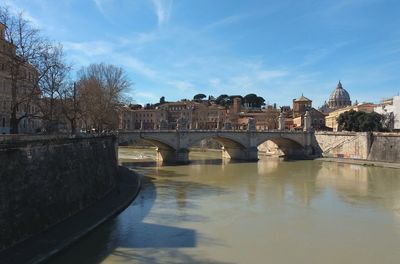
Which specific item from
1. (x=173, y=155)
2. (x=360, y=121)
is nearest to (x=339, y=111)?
(x=360, y=121)

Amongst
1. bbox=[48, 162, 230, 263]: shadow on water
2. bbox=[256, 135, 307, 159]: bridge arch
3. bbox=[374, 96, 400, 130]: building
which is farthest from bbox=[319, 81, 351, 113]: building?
bbox=[48, 162, 230, 263]: shadow on water

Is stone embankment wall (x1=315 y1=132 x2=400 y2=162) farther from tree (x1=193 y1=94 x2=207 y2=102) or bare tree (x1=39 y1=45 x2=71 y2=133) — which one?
tree (x1=193 y1=94 x2=207 y2=102)

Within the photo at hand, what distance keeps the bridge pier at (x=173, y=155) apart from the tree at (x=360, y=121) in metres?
21.2

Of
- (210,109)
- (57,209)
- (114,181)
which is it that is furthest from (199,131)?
(210,109)

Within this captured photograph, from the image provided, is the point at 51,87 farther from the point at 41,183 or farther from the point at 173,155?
the point at 173,155

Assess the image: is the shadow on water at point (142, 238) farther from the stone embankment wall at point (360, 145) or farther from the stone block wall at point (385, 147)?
the stone embankment wall at point (360, 145)

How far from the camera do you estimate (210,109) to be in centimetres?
9031

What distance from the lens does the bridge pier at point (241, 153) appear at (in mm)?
46250

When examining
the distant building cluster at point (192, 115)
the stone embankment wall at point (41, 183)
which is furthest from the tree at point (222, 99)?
the stone embankment wall at point (41, 183)

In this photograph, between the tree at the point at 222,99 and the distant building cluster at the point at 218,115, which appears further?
the tree at the point at 222,99

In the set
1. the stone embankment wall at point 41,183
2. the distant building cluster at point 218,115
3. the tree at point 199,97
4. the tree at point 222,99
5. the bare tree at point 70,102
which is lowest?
the stone embankment wall at point 41,183

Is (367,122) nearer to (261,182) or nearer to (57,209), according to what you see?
(261,182)

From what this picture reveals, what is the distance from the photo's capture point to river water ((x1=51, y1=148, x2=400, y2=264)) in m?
12.2

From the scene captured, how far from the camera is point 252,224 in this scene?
52.7ft
